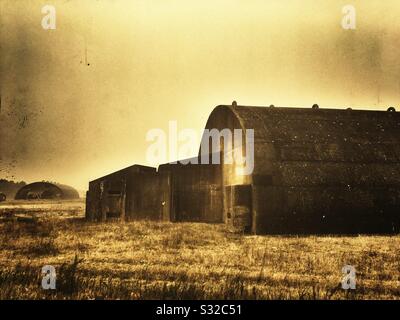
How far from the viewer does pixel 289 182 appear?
12.9 meters

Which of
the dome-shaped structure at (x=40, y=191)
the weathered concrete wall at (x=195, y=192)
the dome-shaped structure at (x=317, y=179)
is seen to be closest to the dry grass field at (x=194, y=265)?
the dome-shaped structure at (x=317, y=179)

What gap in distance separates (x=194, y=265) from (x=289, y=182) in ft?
22.6

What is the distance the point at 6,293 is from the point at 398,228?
43.9 feet

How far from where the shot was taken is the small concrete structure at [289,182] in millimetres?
12820

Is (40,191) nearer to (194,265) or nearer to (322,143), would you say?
(322,143)

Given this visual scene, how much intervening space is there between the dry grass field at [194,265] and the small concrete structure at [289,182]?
53.7 inches

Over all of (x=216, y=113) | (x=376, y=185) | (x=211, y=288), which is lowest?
(x=211, y=288)

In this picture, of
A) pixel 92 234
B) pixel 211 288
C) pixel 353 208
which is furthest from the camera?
pixel 353 208

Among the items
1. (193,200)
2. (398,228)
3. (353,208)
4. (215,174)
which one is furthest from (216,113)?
(398,228)

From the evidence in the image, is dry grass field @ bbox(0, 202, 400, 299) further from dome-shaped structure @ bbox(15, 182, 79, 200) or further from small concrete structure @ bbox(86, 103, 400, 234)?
dome-shaped structure @ bbox(15, 182, 79, 200)

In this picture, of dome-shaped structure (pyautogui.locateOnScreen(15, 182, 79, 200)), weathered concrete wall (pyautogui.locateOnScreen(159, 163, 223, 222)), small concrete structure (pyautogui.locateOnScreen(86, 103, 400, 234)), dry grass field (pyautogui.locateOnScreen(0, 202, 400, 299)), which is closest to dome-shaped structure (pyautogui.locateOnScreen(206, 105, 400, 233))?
small concrete structure (pyautogui.locateOnScreen(86, 103, 400, 234))

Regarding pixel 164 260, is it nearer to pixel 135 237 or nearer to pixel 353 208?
pixel 135 237

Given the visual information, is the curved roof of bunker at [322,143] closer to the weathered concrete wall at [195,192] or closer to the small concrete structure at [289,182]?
the small concrete structure at [289,182]

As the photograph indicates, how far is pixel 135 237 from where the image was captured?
36.8 ft
